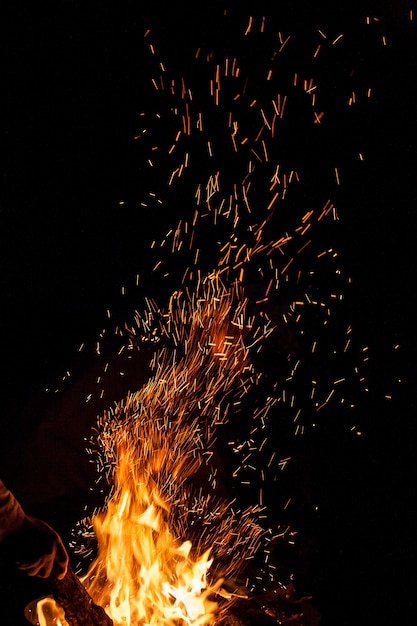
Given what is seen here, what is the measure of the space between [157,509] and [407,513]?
6.81 feet

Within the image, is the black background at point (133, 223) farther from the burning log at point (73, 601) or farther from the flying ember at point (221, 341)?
the burning log at point (73, 601)

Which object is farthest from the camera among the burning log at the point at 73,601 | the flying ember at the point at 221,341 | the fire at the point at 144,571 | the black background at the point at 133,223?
the black background at the point at 133,223

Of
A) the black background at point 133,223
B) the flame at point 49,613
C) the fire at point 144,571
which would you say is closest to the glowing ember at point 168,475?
the fire at point 144,571

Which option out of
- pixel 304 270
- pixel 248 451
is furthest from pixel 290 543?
pixel 304 270

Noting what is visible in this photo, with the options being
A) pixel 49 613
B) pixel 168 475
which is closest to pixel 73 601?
pixel 49 613

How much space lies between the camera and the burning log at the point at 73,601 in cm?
200

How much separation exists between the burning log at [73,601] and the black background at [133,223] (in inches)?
51.9

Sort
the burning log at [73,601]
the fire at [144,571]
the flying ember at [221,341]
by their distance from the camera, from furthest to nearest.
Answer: the flying ember at [221,341]
the fire at [144,571]
the burning log at [73,601]

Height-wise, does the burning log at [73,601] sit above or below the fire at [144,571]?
above

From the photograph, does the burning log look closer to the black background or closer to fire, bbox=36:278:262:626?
fire, bbox=36:278:262:626

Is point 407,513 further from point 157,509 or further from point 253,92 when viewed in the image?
point 253,92

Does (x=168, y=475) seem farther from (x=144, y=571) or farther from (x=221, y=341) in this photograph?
(x=221, y=341)

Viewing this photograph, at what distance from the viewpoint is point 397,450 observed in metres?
4.23

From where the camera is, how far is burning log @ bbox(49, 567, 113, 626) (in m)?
2.00
